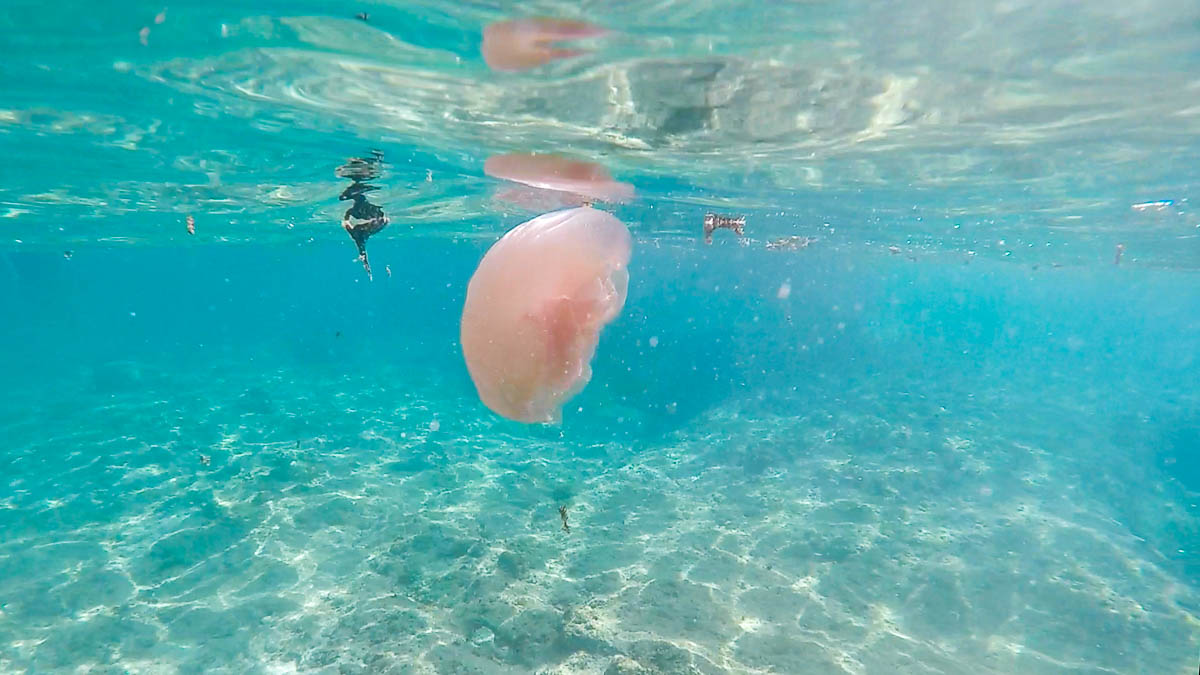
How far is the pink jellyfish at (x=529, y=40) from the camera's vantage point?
6828mm

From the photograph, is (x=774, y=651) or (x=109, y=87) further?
(x=109, y=87)

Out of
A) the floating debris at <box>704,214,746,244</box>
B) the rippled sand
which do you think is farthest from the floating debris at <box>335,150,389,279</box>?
the floating debris at <box>704,214,746,244</box>

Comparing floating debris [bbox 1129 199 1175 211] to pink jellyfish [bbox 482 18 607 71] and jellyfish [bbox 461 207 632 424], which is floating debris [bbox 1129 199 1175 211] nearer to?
pink jellyfish [bbox 482 18 607 71]

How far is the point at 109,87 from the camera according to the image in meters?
8.99

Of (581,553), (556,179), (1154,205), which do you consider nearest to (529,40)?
(581,553)

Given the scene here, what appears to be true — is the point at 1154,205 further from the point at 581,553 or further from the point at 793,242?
the point at 581,553

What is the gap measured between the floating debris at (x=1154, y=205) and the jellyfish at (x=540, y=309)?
18.5 m

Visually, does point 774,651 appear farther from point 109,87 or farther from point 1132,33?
point 109,87

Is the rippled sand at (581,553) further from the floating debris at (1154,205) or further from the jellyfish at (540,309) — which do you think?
the floating debris at (1154,205)

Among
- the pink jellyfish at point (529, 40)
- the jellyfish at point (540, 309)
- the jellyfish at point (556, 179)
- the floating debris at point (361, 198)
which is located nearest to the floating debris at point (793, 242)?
the jellyfish at point (556, 179)

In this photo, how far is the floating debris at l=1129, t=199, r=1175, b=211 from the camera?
15827 mm

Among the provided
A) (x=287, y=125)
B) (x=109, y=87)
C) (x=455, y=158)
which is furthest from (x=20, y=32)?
(x=455, y=158)

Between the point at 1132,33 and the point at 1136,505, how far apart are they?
12651mm

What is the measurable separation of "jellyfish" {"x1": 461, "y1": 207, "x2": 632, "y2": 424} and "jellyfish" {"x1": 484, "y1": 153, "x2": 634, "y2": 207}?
978 cm
